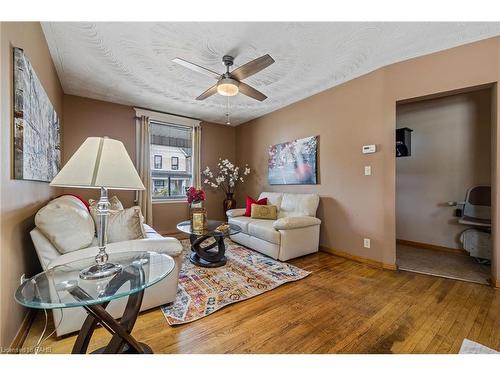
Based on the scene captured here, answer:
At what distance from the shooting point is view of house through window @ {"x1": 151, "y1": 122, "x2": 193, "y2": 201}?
4.15 metres

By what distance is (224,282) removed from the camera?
2168 millimetres

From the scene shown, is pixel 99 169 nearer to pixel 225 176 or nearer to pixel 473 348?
pixel 473 348

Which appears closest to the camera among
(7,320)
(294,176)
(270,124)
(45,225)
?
(7,320)

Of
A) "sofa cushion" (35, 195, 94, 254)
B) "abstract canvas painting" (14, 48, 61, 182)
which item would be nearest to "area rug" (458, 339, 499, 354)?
"sofa cushion" (35, 195, 94, 254)

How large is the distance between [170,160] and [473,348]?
15.1ft

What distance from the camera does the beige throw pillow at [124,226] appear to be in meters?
1.73

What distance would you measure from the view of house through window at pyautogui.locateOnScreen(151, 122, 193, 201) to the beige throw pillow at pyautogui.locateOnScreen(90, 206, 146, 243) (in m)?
2.43

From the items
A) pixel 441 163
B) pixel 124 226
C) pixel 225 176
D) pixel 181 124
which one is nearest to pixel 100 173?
pixel 124 226

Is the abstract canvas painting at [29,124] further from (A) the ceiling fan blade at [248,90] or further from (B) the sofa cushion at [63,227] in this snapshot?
(A) the ceiling fan blade at [248,90]

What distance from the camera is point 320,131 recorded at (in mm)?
3309
